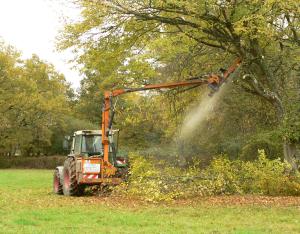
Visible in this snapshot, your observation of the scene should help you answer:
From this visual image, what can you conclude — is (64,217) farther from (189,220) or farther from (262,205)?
(262,205)

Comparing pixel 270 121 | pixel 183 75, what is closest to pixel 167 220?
pixel 183 75

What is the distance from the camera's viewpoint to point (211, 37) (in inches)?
640

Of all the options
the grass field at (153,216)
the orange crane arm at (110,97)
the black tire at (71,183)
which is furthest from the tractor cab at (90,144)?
the grass field at (153,216)

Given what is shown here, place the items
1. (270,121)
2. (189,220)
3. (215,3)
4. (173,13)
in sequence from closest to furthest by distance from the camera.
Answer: (189,220) → (215,3) → (173,13) → (270,121)

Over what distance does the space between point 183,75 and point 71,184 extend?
18.9 ft

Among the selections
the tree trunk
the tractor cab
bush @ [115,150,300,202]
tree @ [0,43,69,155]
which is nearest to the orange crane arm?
bush @ [115,150,300,202]

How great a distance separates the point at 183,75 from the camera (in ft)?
60.3

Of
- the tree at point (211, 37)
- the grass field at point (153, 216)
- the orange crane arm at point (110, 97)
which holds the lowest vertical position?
the grass field at point (153, 216)

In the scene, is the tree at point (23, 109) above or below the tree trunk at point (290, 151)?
above

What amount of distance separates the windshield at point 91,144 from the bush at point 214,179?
8.53 ft

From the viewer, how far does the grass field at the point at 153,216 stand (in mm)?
8829

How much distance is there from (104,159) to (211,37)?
17.2ft

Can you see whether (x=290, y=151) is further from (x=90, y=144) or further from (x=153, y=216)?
(x=153, y=216)

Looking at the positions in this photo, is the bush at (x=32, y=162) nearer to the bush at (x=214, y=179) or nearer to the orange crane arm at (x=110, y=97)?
the orange crane arm at (x=110, y=97)
